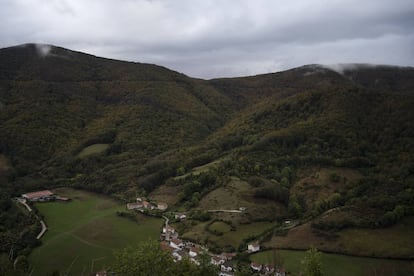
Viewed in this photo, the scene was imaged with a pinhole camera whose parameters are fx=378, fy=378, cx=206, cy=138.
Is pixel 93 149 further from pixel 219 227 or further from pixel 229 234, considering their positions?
pixel 229 234

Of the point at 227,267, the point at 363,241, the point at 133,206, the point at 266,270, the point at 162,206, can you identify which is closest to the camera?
the point at 266,270

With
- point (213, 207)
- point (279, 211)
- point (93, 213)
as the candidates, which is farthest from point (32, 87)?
point (279, 211)

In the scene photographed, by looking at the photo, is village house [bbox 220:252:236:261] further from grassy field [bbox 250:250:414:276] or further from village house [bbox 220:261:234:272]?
grassy field [bbox 250:250:414:276]

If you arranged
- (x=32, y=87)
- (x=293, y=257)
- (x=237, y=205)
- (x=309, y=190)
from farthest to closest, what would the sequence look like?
1. (x=32, y=87)
2. (x=309, y=190)
3. (x=237, y=205)
4. (x=293, y=257)

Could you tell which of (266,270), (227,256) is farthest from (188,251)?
(266,270)

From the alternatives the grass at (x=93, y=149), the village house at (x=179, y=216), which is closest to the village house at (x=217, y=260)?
the village house at (x=179, y=216)

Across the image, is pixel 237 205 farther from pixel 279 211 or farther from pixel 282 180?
pixel 282 180

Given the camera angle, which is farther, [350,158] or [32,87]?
[32,87]
